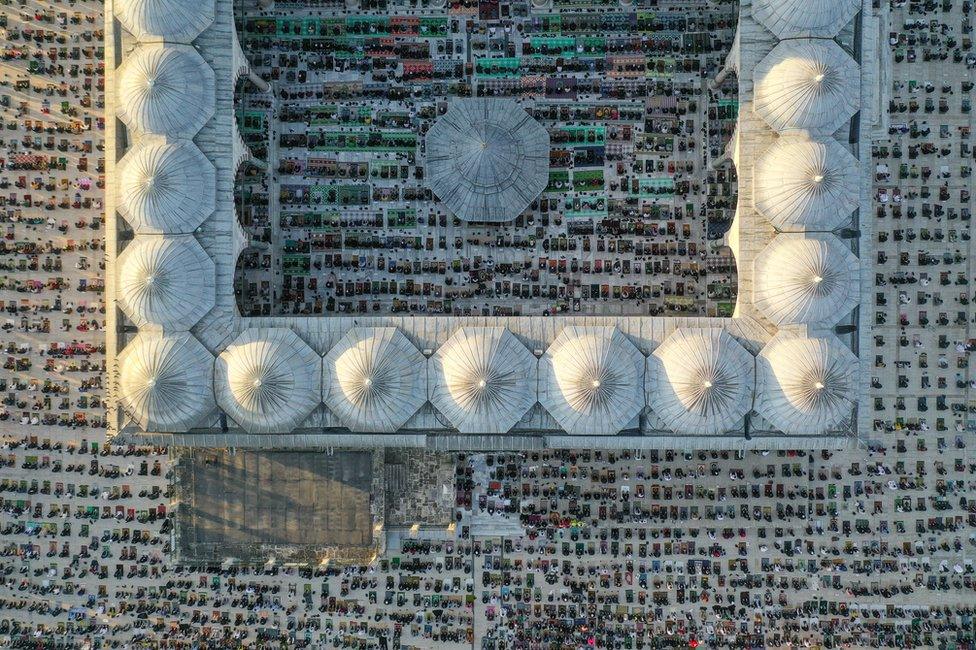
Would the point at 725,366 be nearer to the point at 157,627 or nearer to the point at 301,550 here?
the point at 301,550

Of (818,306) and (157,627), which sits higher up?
(818,306)

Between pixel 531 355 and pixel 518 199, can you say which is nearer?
pixel 531 355

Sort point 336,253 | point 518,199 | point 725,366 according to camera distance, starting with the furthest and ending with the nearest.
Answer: point 336,253 → point 518,199 → point 725,366

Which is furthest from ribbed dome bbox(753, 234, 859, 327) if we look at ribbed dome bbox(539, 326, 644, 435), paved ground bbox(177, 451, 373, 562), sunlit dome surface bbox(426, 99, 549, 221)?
paved ground bbox(177, 451, 373, 562)

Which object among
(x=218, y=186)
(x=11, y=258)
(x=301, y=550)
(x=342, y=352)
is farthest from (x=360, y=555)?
(x=11, y=258)

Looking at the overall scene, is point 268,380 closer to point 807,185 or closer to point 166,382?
point 166,382

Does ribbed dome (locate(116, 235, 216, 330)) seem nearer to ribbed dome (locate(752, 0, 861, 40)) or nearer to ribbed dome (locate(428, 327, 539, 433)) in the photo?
ribbed dome (locate(428, 327, 539, 433))

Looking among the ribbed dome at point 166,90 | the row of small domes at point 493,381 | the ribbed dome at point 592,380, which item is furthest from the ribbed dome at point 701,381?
the ribbed dome at point 166,90

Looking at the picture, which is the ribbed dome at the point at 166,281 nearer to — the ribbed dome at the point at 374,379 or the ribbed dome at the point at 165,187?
the ribbed dome at the point at 165,187
